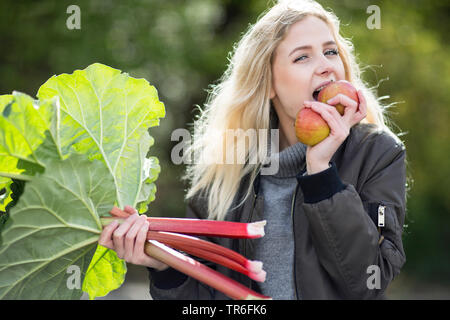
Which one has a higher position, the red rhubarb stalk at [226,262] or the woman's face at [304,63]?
the woman's face at [304,63]

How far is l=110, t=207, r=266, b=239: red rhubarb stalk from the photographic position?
196 centimetres

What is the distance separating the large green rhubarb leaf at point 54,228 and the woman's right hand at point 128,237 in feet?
0.15

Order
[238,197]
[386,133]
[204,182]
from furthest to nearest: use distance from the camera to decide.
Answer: [204,182]
[238,197]
[386,133]

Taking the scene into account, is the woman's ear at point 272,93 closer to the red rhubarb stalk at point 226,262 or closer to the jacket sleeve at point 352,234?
the jacket sleeve at point 352,234

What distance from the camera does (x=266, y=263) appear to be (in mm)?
2402

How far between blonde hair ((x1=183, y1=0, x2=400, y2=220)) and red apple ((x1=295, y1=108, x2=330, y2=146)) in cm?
46

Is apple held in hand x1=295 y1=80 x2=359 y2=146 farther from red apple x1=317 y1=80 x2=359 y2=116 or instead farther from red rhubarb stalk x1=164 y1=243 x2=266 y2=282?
red rhubarb stalk x1=164 y1=243 x2=266 y2=282

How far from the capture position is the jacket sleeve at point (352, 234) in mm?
1983

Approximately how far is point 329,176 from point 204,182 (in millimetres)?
956

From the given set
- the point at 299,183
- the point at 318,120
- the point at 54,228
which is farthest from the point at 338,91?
the point at 54,228

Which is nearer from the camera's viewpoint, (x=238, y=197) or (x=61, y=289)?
(x=61, y=289)

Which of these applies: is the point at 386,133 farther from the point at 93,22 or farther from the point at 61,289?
the point at 93,22

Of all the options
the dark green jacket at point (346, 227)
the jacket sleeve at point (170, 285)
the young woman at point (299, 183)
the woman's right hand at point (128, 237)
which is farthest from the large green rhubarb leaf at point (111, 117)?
the dark green jacket at point (346, 227)
